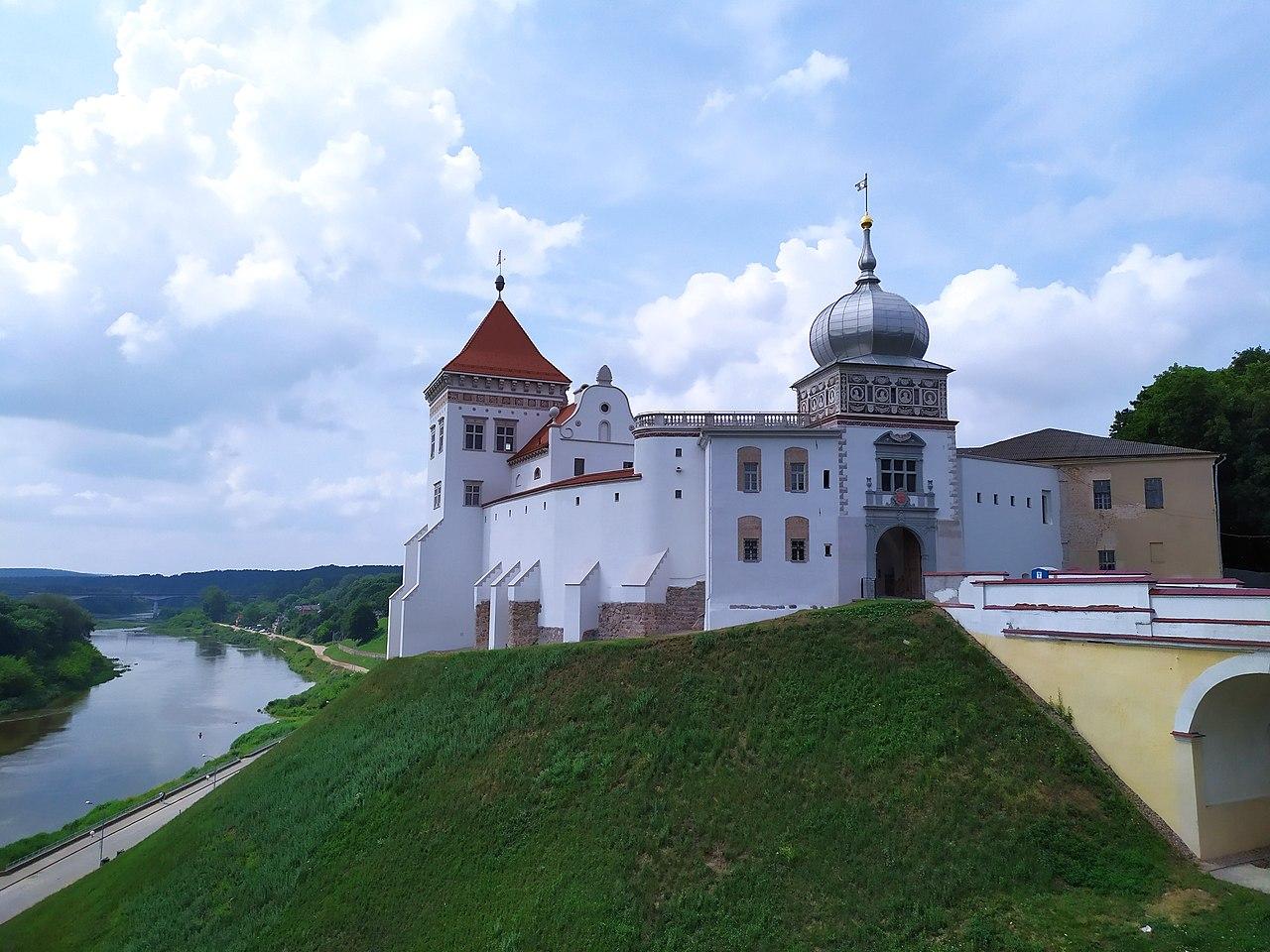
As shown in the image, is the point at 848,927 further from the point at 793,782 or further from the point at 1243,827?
the point at 1243,827

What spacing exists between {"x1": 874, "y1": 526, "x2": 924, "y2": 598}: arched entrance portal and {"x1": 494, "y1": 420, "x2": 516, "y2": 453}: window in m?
21.3

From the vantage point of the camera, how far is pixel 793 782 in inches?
685

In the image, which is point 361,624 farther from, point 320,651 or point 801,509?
point 801,509

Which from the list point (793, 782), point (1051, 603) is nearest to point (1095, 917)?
point (793, 782)

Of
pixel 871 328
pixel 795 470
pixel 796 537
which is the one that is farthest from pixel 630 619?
pixel 871 328

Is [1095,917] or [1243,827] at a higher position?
[1243,827]

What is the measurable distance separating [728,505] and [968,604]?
33.1 ft

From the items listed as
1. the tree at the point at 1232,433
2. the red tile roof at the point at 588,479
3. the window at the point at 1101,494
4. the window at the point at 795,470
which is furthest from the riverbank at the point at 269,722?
the tree at the point at 1232,433

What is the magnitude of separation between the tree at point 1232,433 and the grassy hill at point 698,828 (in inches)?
823

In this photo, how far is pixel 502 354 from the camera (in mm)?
46938

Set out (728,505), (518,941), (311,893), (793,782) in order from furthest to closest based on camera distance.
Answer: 1. (728,505)
2. (311,893)
3. (793,782)
4. (518,941)

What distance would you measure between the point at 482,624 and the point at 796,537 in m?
16.4

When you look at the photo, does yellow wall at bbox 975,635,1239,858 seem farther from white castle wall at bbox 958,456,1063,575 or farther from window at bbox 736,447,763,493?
white castle wall at bbox 958,456,1063,575

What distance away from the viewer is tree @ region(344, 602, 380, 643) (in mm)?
102375
